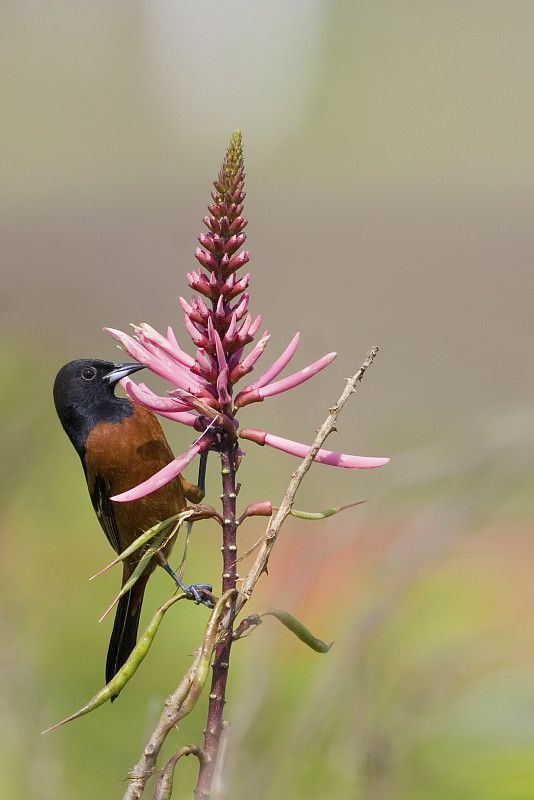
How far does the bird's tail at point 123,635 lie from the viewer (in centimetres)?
120

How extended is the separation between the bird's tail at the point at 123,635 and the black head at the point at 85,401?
0.88ft

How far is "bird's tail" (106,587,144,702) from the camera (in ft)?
3.95

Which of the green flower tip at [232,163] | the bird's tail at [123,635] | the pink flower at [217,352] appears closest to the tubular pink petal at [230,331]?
the pink flower at [217,352]

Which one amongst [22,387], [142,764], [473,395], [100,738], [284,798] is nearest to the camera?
[142,764]

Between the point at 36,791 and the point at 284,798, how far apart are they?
0.31 metres

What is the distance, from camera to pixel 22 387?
1.45m

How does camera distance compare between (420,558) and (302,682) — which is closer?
(420,558)

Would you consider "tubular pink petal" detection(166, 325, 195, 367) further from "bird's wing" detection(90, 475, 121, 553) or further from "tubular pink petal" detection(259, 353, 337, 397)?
"bird's wing" detection(90, 475, 121, 553)

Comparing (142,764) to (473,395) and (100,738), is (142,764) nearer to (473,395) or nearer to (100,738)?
(100,738)

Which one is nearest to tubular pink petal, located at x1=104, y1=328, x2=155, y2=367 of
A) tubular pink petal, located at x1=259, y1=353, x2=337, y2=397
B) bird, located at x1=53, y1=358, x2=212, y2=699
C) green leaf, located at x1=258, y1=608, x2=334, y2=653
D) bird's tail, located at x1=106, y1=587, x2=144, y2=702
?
tubular pink petal, located at x1=259, y1=353, x2=337, y2=397

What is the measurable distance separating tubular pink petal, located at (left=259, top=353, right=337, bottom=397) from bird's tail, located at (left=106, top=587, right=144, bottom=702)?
1.88 ft

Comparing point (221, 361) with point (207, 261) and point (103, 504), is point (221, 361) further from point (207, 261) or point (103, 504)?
point (103, 504)

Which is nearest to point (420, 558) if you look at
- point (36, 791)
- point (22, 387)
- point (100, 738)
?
point (36, 791)

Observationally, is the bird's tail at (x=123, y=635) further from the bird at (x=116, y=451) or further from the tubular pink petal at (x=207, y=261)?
the tubular pink petal at (x=207, y=261)
